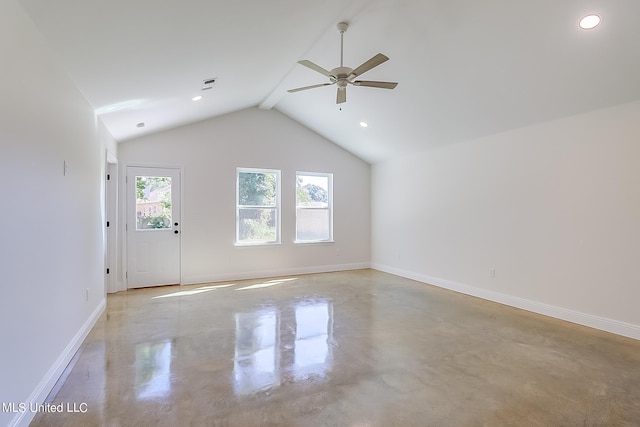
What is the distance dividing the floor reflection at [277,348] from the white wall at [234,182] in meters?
2.15

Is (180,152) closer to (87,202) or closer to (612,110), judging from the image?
(87,202)

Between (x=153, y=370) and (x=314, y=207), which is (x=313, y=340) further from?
(x=314, y=207)

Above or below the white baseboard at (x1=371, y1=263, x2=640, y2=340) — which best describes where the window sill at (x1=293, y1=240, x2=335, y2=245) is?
A: above

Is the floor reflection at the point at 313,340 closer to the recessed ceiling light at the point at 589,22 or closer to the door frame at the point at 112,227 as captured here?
the door frame at the point at 112,227

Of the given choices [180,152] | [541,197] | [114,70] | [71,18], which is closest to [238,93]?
[180,152]

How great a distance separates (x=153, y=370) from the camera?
2703mm

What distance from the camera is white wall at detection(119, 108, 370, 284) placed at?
19.1ft

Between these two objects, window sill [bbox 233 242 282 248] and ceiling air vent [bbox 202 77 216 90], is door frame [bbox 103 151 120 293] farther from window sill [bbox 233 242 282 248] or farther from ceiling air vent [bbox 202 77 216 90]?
ceiling air vent [bbox 202 77 216 90]

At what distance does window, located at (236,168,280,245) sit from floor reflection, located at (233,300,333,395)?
2330 millimetres

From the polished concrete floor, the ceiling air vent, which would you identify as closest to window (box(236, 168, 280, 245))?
the polished concrete floor

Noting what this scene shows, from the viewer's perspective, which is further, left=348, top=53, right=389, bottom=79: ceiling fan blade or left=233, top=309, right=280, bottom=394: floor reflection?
left=348, top=53, right=389, bottom=79: ceiling fan blade

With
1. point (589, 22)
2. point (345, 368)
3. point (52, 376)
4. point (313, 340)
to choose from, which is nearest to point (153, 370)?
point (52, 376)

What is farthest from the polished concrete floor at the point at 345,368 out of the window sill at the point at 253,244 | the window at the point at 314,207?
the window at the point at 314,207

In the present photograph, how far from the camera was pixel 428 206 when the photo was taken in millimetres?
6043
